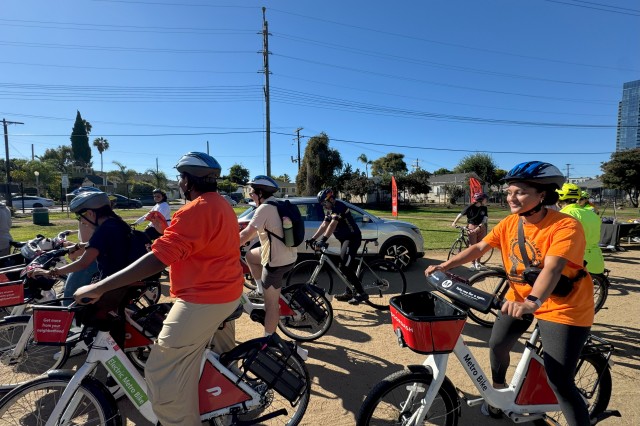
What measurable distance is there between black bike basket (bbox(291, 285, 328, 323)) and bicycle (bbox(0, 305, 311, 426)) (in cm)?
155

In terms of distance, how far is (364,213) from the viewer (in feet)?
26.1

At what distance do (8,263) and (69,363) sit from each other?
163cm

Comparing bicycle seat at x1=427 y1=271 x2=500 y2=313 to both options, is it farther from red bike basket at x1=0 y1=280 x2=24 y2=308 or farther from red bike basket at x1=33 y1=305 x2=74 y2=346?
red bike basket at x1=0 y1=280 x2=24 y2=308

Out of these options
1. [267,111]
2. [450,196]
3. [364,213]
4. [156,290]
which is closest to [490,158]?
[450,196]

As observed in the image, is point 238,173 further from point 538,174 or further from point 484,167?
point 538,174

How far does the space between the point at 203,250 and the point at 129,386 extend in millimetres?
1091

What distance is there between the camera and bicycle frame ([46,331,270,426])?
2.15m

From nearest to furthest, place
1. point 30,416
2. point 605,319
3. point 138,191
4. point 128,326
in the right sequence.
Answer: point 30,416, point 128,326, point 605,319, point 138,191

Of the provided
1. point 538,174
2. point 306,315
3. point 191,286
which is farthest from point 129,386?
point 538,174

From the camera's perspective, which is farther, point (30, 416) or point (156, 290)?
point (156, 290)

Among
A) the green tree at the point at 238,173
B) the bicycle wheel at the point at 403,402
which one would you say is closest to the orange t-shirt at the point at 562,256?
the bicycle wheel at the point at 403,402

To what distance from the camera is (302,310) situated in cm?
404

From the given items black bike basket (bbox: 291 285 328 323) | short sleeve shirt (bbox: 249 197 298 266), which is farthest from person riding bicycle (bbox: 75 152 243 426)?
black bike basket (bbox: 291 285 328 323)

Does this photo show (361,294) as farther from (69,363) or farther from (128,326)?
(69,363)
